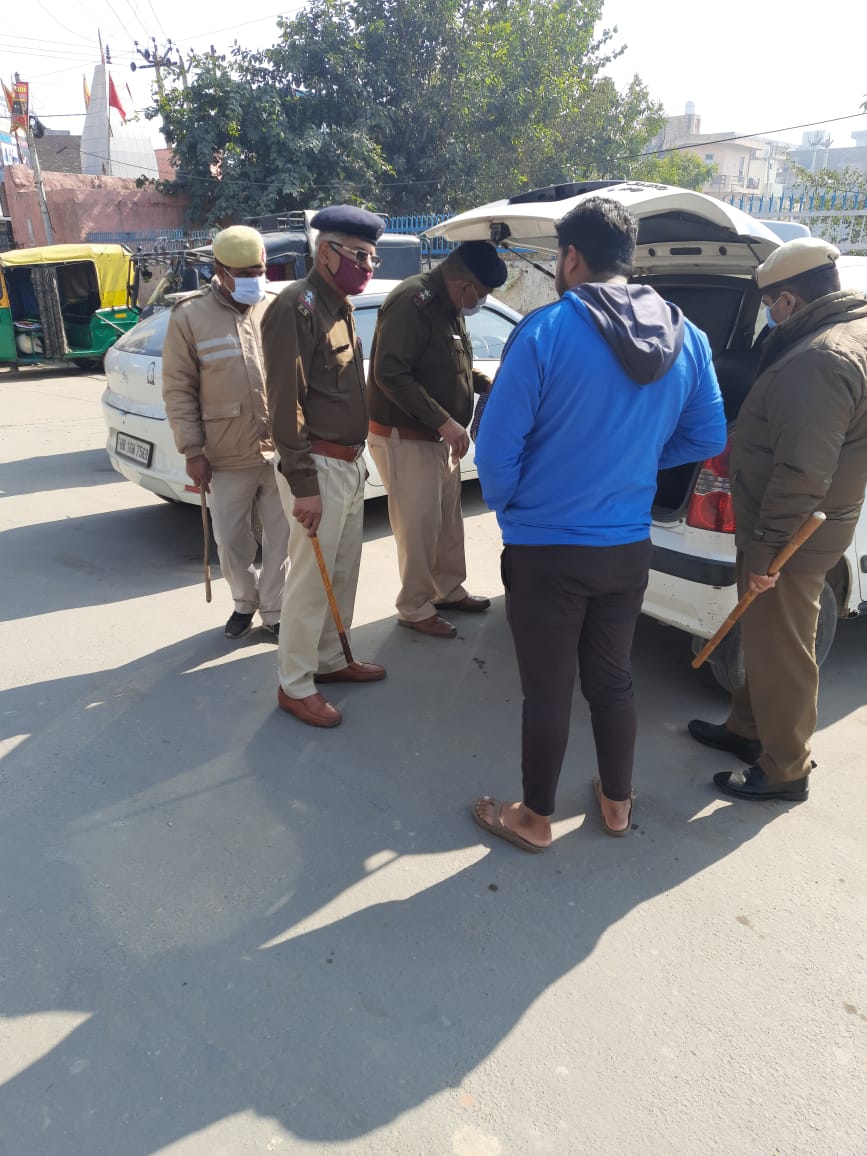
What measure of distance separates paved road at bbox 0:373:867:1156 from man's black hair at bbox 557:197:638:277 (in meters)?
1.76

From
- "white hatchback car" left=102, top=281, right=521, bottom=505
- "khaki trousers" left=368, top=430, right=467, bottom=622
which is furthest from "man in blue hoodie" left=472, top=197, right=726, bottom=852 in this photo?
"white hatchback car" left=102, top=281, right=521, bottom=505

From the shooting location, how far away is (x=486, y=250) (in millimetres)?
3695

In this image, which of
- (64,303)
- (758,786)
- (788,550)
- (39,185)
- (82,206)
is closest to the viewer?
(788,550)

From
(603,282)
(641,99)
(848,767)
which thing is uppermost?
(641,99)

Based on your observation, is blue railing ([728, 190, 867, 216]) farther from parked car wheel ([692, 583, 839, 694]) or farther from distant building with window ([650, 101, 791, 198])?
distant building with window ([650, 101, 791, 198])

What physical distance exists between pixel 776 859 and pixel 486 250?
2.72 m

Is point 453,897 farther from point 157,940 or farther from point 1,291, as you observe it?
point 1,291

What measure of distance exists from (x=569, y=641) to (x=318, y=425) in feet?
4.55

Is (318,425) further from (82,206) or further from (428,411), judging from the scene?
(82,206)

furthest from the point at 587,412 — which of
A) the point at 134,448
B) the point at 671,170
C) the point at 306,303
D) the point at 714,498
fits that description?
the point at 671,170

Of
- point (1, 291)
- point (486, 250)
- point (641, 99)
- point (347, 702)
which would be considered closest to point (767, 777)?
point (347, 702)

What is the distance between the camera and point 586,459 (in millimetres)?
2254

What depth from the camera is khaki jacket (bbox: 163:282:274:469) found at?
375 cm

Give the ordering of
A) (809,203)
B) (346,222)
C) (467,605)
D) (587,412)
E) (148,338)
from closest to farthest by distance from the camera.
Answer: (587,412)
(346,222)
(467,605)
(148,338)
(809,203)
